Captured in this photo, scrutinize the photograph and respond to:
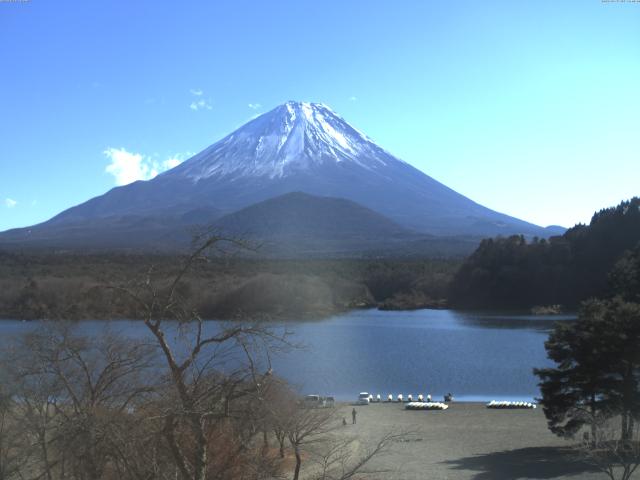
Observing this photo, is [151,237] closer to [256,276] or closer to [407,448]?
[256,276]

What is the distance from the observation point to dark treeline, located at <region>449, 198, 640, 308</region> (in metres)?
43.3

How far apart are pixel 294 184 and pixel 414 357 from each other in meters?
66.2

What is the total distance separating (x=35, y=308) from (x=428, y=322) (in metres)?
19.6

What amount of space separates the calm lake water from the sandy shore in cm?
203

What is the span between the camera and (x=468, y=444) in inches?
485

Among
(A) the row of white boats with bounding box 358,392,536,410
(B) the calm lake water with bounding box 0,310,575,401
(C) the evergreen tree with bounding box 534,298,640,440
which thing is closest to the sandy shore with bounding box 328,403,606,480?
(A) the row of white boats with bounding box 358,392,536,410

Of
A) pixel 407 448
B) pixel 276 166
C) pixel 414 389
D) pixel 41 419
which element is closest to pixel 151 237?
pixel 276 166

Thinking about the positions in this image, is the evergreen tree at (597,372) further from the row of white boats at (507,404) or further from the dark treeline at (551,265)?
the dark treeline at (551,265)

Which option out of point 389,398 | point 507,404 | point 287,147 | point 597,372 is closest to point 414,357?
point 389,398

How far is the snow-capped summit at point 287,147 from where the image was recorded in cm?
9531

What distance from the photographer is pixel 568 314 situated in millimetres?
40438

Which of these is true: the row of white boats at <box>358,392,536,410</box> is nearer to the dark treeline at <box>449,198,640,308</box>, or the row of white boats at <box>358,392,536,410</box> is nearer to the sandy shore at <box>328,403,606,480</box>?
the sandy shore at <box>328,403,606,480</box>

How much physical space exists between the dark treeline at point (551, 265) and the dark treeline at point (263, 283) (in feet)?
11.5

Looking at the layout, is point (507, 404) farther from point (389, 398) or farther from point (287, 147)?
point (287, 147)
